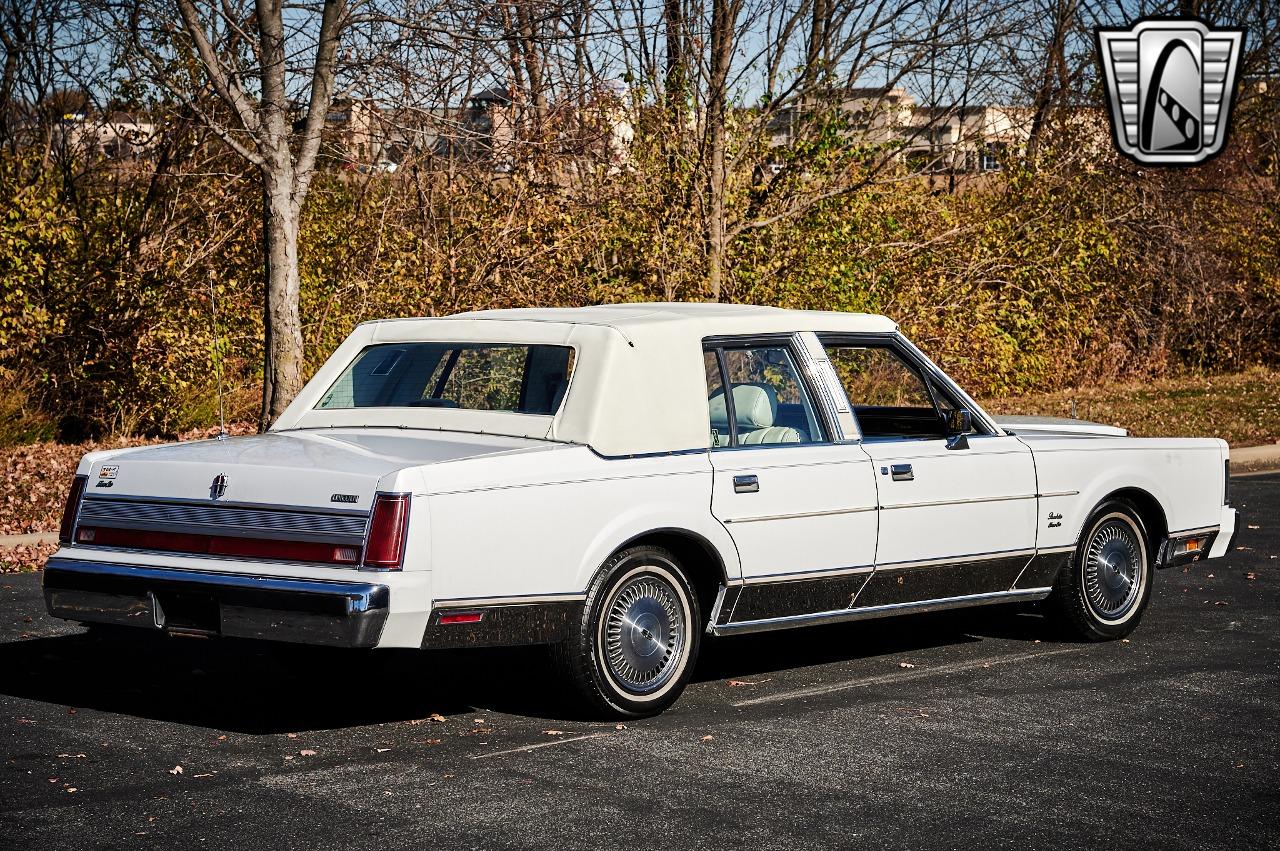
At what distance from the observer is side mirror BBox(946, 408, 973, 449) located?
824 cm

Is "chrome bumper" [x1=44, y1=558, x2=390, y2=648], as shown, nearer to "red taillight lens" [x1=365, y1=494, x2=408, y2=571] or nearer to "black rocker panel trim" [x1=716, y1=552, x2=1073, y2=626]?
"red taillight lens" [x1=365, y1=494, x2=408, y2=571]

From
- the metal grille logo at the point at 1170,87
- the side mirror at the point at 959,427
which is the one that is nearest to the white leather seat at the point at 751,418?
the side mirror at the point at 959,427

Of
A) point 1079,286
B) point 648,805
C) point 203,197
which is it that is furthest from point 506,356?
point 1079,286

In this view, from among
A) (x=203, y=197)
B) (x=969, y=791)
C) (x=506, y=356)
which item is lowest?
(x=969, y=791)

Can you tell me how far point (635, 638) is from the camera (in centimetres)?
705

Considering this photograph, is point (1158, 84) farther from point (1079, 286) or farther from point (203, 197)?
point (203, 197)

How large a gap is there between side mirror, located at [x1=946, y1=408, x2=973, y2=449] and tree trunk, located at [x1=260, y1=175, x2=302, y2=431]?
9.01 m

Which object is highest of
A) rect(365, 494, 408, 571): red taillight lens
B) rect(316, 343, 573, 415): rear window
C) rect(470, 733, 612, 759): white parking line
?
rect(316, 343, 573, 415): rear window

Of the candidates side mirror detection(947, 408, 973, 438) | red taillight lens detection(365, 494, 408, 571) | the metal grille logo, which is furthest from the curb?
red taillight lens detection(365, 494, 408, 571)

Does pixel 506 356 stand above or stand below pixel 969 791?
above

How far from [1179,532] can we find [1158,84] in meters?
21.1

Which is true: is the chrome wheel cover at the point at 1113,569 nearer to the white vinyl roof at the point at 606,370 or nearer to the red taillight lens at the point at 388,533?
the white vinyl roof at the point at 606,370

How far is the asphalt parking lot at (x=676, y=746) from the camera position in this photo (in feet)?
18.0

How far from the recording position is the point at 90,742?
661 centimetres
